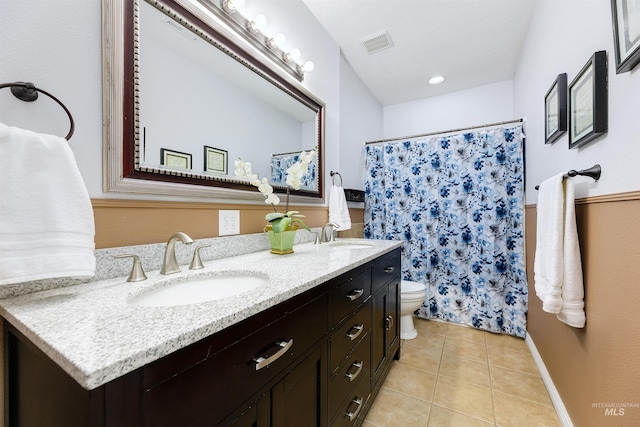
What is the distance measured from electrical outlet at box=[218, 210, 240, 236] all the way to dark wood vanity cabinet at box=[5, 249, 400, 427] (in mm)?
582

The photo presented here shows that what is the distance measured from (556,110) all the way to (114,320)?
2016 mm

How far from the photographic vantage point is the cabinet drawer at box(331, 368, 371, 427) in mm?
1050

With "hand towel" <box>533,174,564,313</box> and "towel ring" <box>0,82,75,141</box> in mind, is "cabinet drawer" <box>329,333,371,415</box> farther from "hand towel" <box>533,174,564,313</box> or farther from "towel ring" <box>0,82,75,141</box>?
"towel ring" <box>0,82,75,141</box>

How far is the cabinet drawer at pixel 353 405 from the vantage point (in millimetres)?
1050

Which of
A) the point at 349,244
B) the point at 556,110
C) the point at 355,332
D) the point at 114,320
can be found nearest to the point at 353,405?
the point at 355,332

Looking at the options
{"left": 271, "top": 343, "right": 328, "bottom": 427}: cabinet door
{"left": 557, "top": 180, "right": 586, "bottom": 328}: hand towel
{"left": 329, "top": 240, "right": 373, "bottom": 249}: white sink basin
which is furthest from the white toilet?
{"left": 271, "top": 343, "right": 328, "bottom": 427}: cabinet door

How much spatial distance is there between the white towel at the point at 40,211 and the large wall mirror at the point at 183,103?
204mm

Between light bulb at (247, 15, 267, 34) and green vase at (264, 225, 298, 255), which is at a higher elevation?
light bulb at (247, 15, 267, 34)

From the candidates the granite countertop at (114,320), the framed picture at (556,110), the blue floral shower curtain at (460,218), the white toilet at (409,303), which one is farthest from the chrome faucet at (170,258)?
the blue floral shower curtain at (460,218)

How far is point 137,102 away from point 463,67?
2.71m

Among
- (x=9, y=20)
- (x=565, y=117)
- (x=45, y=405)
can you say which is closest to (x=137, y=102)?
(x=9, y=20)

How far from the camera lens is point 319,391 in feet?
2.92

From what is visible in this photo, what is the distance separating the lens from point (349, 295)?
1101 millimetres

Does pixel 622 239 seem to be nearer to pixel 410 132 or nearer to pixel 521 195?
pixel 521 195
